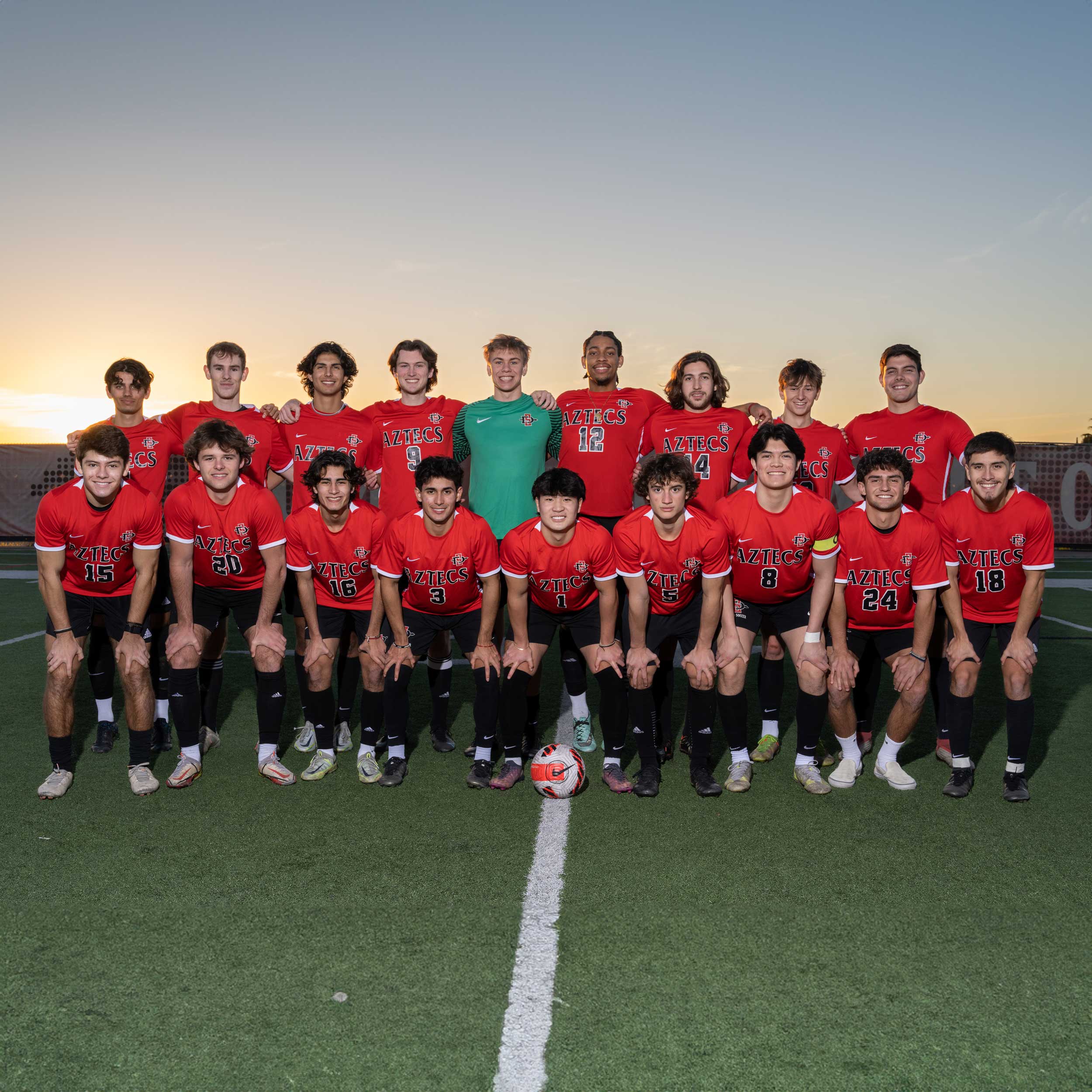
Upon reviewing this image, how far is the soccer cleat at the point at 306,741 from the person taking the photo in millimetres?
5461

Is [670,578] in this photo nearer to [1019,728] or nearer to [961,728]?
[961,728]

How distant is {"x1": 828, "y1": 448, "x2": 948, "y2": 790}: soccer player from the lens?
4707 millimetres

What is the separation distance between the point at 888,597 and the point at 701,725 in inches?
49.4

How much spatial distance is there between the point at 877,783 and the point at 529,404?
303 cm

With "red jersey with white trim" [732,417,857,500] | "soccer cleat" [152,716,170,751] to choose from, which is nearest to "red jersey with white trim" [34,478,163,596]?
"soccer cleat" [152,716,170,751]

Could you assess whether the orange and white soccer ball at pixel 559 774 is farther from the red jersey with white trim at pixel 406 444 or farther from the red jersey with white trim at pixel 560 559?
the red jersey with white trim at pixel 406 444

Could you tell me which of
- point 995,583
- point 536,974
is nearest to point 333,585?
point 536,974

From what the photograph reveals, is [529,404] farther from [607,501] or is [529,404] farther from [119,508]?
[119,508]

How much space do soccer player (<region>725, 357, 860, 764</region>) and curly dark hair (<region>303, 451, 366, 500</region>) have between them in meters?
2.46

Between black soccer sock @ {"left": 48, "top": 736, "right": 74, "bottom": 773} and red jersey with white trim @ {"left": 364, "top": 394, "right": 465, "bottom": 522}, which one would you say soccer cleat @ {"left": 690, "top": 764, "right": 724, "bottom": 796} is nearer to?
red jersey with white trim @ {"left": 364, "top": 394, "right": 465, "bottom": 522}

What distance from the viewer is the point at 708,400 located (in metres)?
5.62

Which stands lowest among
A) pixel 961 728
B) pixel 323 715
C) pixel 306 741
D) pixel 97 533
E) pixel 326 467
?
pixel 306 741

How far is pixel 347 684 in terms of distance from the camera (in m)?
5.44

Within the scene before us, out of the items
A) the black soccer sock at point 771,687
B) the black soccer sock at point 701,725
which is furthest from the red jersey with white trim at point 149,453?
the black soccer sock at point 771,687
